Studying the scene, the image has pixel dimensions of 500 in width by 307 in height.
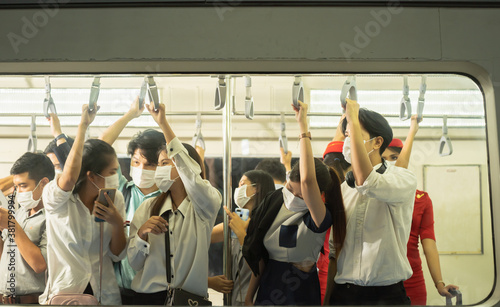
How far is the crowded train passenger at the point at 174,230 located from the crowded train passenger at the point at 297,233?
207 millimetres

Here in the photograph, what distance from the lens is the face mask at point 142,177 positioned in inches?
82.6

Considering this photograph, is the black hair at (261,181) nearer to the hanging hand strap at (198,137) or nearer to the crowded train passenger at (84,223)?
the hanging hand strap at (198,137)

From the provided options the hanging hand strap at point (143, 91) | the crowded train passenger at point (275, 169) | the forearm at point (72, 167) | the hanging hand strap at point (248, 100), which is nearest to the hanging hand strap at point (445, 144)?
the crowded train passenger at point (275, 169)

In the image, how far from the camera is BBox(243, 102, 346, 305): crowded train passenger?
81.0 inches

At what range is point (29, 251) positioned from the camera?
2.10m

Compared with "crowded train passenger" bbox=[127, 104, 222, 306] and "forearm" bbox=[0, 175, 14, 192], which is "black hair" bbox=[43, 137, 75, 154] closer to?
"forearm" bbox=[0, 175, 14, 192]

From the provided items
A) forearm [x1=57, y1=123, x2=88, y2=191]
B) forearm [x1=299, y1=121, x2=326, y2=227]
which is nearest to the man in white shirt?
forearm [x1=299, y1=121, x2=326, y2=227]

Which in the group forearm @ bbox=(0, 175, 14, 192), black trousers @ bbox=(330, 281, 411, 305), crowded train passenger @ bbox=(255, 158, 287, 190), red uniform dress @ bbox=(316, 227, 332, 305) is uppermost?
crowded train passenger @ bbox=(255, 158, 287, 190)

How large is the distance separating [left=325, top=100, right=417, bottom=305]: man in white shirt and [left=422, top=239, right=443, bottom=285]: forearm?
0.09m

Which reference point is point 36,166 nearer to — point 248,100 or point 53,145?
point 53,145

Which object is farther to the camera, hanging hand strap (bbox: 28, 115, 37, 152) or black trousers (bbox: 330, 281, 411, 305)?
hanging hand strap (bbox: 28, 115, 37, 152)

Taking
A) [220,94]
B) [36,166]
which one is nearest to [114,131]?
[36,166]

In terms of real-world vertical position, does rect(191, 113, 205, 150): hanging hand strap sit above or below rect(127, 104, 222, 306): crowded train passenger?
above

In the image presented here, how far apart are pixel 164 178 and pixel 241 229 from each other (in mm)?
390
